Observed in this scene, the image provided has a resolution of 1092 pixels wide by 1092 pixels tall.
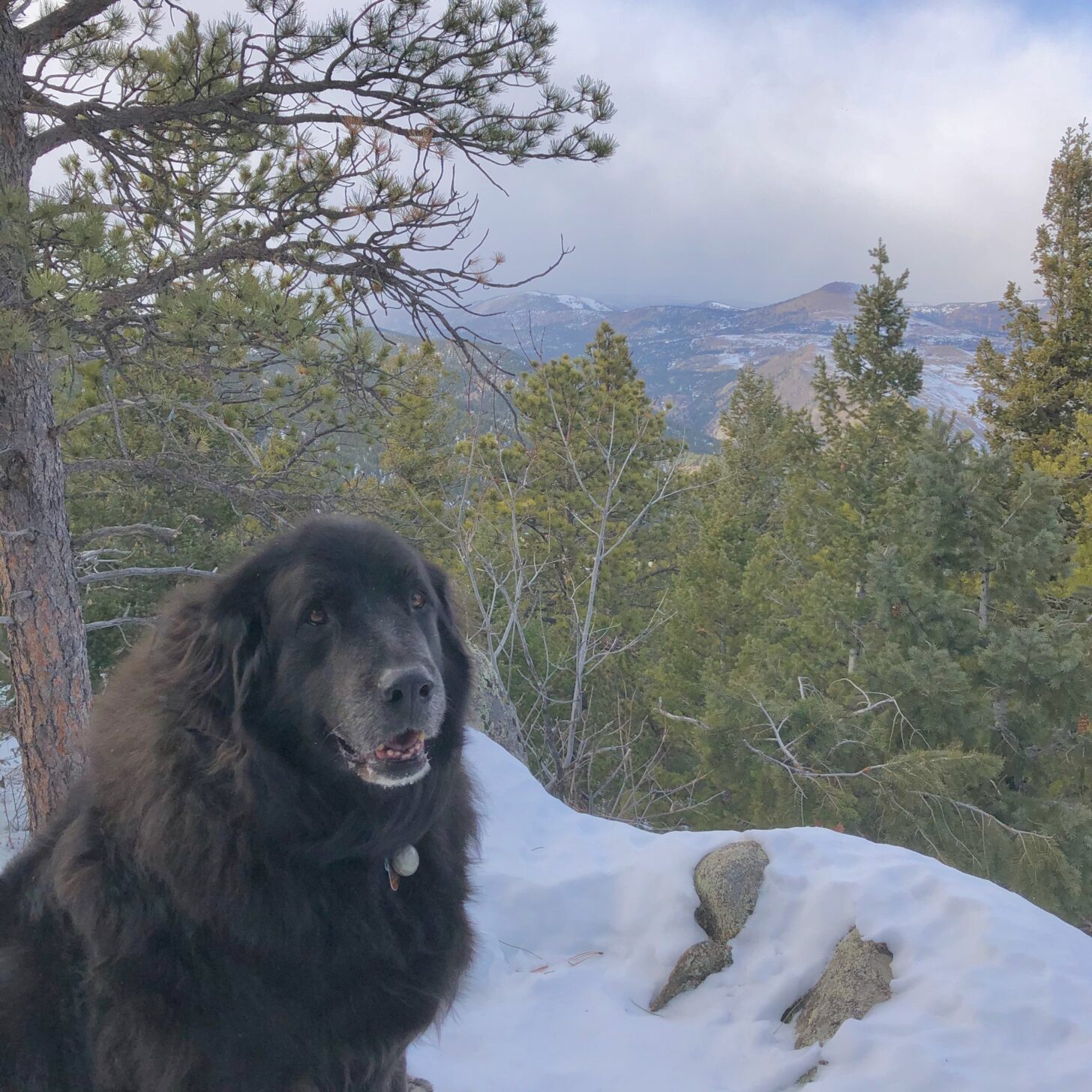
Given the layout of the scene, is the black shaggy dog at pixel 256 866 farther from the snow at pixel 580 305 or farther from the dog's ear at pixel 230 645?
the snow at pixel 580 305

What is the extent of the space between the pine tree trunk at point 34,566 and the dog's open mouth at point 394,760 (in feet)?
9.97

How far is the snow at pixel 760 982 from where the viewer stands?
120 inches

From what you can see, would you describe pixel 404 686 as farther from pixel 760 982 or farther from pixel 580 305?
pixel 580 305

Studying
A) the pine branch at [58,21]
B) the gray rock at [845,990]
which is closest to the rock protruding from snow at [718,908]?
the gray rock at [845,990]

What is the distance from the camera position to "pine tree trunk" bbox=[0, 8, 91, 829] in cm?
412

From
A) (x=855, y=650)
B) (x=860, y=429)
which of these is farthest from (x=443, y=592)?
(x=860, y=429)

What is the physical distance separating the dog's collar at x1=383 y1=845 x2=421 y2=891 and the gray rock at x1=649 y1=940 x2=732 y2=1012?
2.20 metres

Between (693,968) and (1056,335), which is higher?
(1056,335)

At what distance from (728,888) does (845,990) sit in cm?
84

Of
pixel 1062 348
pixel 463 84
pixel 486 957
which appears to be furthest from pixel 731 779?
pixel 1062 348

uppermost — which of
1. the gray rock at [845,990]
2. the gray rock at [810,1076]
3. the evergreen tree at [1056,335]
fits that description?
the evergreen tree at [1056,335]

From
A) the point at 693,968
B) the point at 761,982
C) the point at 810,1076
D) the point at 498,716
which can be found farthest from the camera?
the point at 498,716

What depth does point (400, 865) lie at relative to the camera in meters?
2.42

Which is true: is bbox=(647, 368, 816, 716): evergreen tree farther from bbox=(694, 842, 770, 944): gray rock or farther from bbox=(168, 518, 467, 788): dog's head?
bbox=(168, 518, 467, 788): dog's head
